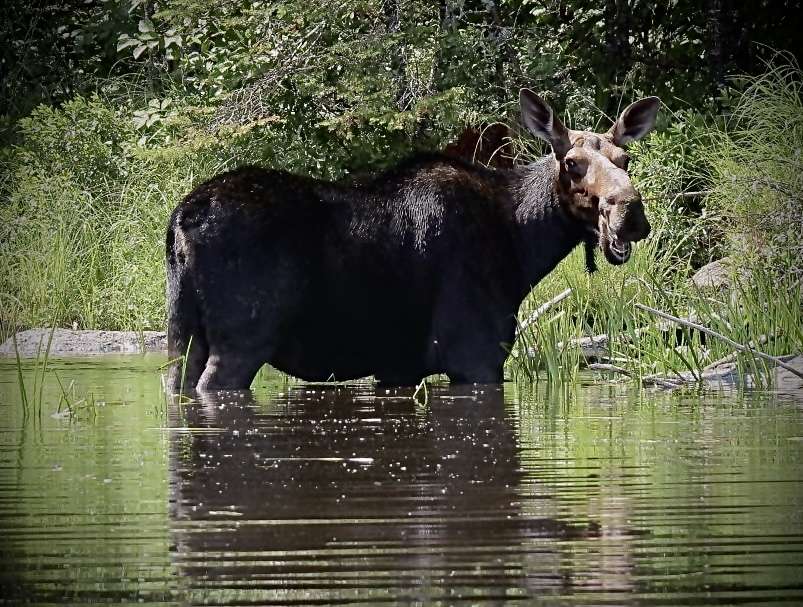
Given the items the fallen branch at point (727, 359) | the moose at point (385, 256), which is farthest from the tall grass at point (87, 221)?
the fallen branch at point (727, 359)

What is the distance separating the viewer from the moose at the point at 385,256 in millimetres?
9289

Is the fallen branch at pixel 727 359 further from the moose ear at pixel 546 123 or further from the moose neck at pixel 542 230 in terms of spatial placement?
the moose ear at pixel 546 123

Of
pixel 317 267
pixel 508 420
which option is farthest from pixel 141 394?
pixel 508 420

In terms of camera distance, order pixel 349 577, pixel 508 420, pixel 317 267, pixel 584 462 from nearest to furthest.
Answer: pixel 349 577, pixel 584 462, pixel 508 420, pixel 317 267

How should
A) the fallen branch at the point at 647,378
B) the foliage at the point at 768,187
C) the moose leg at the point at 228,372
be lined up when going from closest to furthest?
1. the moose leg at the point at 228,372
2. the fallen branch at the point at 647,378
3. the foliage at the point at 768,187

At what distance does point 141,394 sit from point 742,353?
363 centimetres

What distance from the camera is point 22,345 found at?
45.8 feet

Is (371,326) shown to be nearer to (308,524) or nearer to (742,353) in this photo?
(742,353)

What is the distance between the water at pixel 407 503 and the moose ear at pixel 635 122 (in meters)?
2.08

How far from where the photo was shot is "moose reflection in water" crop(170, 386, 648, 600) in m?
4.27

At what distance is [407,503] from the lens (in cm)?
537

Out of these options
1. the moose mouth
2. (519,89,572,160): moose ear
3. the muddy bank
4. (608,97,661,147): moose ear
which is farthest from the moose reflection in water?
the muddy bank

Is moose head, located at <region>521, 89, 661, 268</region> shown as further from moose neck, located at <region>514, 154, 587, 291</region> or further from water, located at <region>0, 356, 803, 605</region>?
water, located at <region>0, 356, 803, 605</region>

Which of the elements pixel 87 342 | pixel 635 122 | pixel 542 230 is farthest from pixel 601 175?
pixel 87 342
